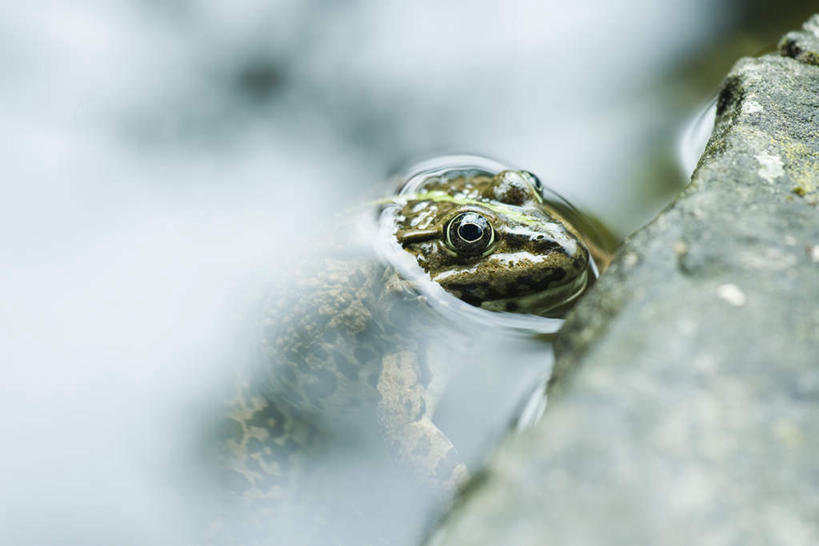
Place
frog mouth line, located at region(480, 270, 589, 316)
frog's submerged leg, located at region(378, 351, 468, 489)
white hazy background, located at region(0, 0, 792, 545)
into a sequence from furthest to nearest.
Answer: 1. white hazy background, located at region(0, 0, 792, 545)
2. frog mouth line, located at region(480, 270, 589, 316)
3. frog's submerged leg, located at region(378, 351, 468, 489)

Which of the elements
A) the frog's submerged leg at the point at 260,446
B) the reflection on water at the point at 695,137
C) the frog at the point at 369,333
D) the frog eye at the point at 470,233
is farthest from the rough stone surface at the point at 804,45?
the frog's submerged leg at the point at 260,446

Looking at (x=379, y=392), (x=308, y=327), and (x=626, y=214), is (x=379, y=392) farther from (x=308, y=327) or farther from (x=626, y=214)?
(x=626, y=214)

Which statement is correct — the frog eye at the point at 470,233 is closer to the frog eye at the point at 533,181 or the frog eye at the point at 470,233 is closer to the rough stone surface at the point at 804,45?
the frog eye at the point at 533,181

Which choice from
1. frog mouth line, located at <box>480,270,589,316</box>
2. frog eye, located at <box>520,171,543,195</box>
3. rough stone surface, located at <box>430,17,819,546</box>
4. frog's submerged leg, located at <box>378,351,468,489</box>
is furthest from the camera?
frog eye, located at <box>520,171,543,195</box>

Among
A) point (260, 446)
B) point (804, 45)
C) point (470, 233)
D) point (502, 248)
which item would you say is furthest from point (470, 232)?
point (804, 45)

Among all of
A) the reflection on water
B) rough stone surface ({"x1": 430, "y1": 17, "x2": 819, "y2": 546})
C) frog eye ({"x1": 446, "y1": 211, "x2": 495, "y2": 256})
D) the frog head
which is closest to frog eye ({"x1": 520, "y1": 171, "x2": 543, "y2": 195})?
the frog head

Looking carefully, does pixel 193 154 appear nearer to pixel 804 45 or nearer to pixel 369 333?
pixel 369 333

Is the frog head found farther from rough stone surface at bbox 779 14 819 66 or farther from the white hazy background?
rough stone surface at bbox 779 14 819 66
